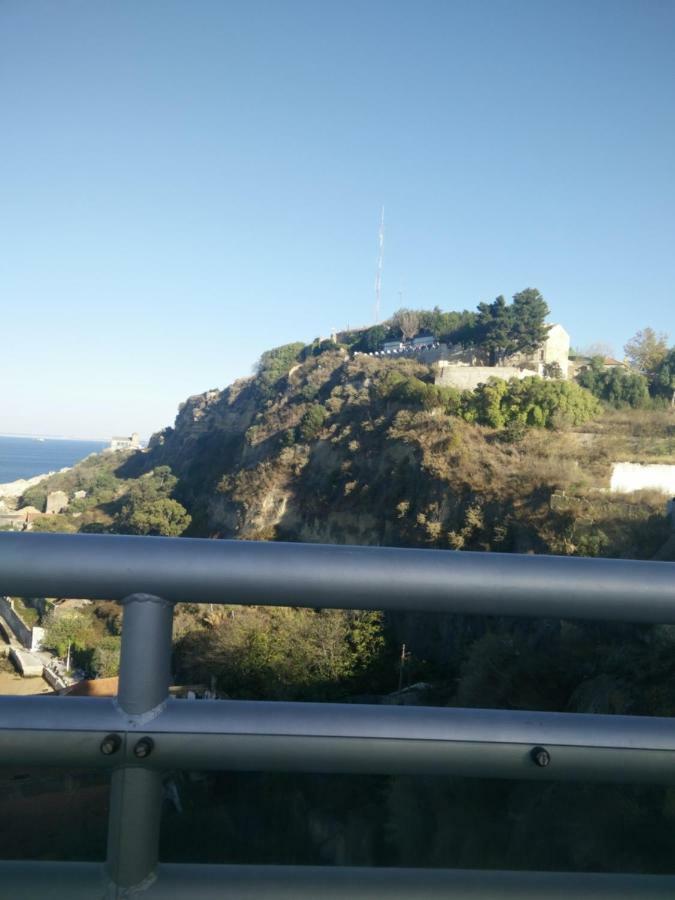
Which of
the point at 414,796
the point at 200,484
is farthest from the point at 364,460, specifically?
the point at 414,796

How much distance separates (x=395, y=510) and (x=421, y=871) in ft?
64.5

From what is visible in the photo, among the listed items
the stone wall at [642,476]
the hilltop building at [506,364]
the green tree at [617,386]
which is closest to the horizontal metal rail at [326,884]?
the stone wall at [642,476]

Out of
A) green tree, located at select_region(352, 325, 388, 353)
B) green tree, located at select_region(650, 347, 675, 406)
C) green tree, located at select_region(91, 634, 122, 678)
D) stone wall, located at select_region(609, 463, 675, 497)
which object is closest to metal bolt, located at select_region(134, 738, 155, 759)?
green tree, located at select_region(91, 634, 122, 678)

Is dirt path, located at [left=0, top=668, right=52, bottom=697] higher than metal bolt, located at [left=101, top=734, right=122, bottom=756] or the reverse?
the reverse

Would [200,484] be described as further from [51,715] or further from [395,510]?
[51,715]

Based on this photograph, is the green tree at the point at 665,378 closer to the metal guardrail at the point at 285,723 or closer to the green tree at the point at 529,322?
the green tree at the point at 529,322

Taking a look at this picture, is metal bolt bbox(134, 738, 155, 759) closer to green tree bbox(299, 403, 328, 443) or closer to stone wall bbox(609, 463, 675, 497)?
stone wall bbox(609, 463, 675, 497)

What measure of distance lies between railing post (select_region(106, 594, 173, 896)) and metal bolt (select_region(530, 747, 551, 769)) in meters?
0.56

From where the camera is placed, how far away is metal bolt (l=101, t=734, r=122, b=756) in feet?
3.11

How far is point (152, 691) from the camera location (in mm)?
989

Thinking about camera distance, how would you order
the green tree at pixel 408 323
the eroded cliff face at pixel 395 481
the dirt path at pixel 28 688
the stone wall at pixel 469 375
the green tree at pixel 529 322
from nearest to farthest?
1. the dirt path at pixel 28 688
2. the eroded cliff face at pixel 395 481
3. the stone wall at pixel 469 375
4. the green tree at pixel 529 322
5. the green tree at pixel 408 323

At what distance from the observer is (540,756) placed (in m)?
0.98

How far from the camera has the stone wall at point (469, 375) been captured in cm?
2857

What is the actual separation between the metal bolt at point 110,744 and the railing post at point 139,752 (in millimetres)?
14
